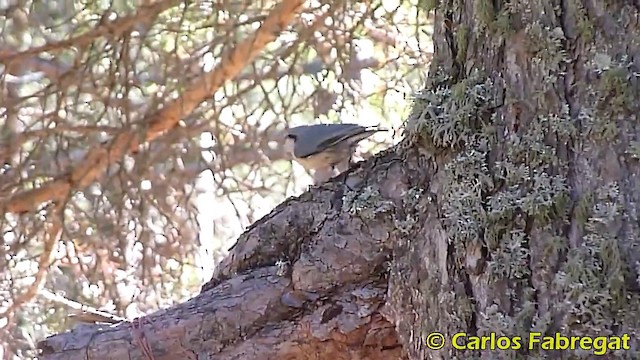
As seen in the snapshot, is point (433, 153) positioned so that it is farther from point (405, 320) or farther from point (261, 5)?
point (261, 5)

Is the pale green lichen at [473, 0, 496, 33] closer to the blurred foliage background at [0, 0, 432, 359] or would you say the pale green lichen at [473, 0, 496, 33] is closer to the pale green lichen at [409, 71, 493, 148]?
the pale green lichen at [409, 71, 493, 148]

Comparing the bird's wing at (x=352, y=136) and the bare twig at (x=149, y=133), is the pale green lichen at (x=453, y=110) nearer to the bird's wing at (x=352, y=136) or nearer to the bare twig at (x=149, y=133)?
the bird's wing at (x=352, y=136)

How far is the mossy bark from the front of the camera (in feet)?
2.30

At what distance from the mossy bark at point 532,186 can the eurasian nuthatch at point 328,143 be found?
0.51 metres

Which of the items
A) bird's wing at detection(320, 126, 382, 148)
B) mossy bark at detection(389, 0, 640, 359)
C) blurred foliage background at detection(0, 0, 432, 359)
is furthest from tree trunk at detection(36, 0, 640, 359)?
blurred foliage background at detection(0, 0, 432, 359)

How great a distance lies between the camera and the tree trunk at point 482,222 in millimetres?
713

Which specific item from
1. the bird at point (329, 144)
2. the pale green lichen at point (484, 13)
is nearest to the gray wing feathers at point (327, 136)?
the bird at point (329, 144)

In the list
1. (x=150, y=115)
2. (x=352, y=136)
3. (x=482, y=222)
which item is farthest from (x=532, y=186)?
(x=150, y=115)

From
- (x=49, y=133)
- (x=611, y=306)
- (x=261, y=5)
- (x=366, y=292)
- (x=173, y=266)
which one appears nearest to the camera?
(x=611, y=306)

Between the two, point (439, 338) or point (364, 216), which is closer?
point (439, 338)

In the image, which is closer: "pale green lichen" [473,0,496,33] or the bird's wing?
"pale green lichen" [473,0,496,33]

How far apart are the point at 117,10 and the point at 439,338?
146 centimetres

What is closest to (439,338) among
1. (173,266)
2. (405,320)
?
(405,320)

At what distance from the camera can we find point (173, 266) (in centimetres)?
243
